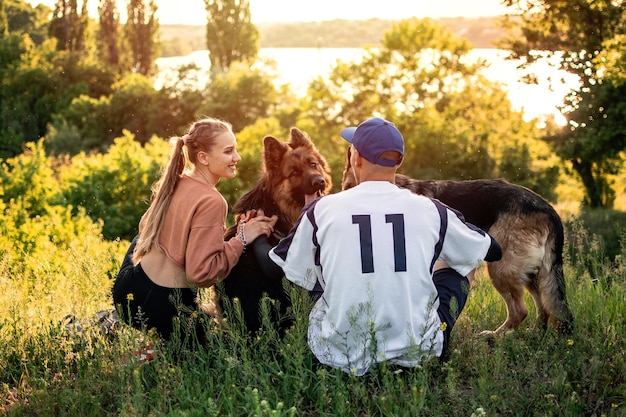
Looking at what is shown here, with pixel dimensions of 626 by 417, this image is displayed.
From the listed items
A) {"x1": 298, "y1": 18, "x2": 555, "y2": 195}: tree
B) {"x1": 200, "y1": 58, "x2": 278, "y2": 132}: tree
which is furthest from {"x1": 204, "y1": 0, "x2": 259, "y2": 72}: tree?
{"x1": 298, "y1": 18, "x2": 555, "y2": 195}: tree

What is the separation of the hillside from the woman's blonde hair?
2271 centimetres

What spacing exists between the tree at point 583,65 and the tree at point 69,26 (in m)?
33.8

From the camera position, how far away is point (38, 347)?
186 inches

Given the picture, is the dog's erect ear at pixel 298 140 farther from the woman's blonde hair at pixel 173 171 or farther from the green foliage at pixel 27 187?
the green foliage at pixel 27 187

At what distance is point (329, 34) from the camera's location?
178 feet

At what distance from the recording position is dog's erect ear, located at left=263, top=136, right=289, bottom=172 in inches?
194

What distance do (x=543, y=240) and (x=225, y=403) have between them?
2678 mm

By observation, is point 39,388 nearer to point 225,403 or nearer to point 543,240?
point 225,403

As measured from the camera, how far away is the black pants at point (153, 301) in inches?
170

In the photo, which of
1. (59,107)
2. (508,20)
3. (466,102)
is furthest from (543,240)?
(59,107)

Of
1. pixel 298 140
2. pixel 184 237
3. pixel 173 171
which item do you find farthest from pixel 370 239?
pixel 298 140

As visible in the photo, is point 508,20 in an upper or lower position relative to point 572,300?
upper

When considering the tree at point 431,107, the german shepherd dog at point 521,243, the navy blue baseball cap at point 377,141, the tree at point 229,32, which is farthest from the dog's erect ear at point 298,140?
the tree at point 229,32

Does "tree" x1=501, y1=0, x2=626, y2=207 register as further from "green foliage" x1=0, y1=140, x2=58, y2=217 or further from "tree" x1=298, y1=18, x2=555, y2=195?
"green foliage" x1=0, y1=140, x2=58, y2=217
